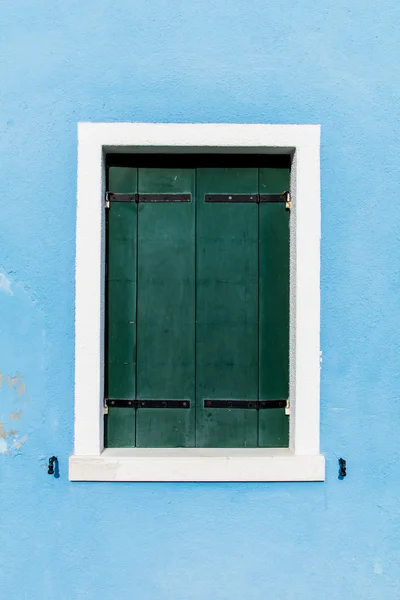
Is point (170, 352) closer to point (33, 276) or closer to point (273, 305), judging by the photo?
point (273, 305)

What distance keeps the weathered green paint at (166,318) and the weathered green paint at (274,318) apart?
379 mm

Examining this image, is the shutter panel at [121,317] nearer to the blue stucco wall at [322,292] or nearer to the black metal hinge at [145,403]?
the black metal hinge at [145,403]

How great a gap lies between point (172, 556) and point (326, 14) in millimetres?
2902

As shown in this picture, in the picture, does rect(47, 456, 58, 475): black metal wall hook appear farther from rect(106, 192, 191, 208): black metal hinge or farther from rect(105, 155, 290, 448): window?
rect(106, 192, 191, 208): black metal hinge

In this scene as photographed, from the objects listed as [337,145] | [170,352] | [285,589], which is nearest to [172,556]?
[285,589]

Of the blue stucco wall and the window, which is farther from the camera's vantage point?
the window

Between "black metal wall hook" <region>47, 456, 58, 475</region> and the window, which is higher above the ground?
the window

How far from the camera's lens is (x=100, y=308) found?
8.38 ft

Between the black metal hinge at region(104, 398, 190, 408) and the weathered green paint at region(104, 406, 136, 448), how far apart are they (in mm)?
25

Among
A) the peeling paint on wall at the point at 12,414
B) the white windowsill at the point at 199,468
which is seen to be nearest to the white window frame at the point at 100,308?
the white windowsill at the point at 199,468

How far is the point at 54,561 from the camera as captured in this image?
254 cm

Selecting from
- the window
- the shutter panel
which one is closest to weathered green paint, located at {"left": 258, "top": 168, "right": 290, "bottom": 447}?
the window

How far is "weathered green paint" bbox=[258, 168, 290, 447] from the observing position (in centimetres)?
267

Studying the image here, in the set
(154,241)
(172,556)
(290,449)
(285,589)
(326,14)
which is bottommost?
(285,589)
